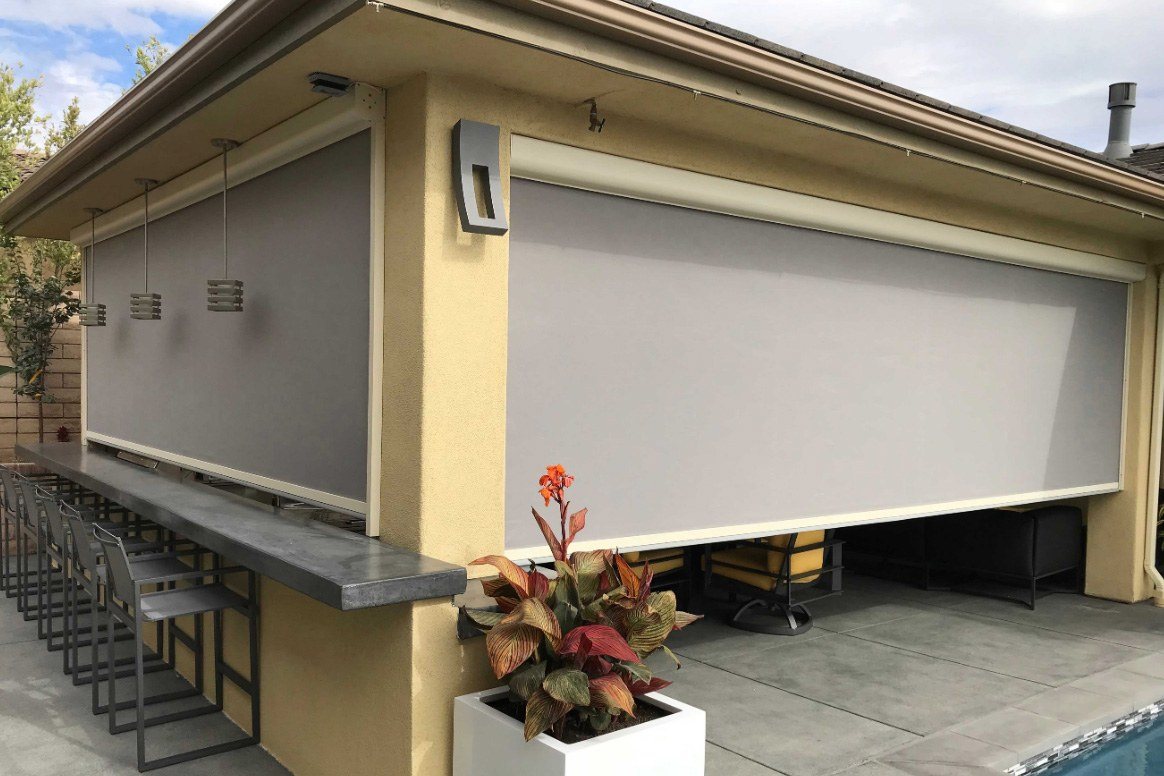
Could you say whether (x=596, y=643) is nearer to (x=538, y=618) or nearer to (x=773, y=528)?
(x=538, y=618)

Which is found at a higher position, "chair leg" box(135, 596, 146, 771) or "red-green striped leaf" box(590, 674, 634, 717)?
"red-green striped leaf" box(590, 674, 634, 717)

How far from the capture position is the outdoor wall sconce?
122 inches

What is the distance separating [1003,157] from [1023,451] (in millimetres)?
2258

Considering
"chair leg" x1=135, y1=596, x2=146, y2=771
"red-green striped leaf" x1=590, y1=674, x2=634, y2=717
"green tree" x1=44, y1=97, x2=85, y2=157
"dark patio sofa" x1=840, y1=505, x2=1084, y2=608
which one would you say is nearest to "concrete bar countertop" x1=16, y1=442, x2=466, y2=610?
"chair leg" x1=135, y1=596, x2=146, y2=771

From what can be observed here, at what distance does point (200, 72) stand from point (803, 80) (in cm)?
228

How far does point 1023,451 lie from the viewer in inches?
232

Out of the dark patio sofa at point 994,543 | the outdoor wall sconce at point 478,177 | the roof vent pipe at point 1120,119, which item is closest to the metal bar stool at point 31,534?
the outdoor wall sconce at point 478,177

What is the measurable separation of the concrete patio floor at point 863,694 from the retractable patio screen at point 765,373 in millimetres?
850

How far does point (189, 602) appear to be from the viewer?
3873mm

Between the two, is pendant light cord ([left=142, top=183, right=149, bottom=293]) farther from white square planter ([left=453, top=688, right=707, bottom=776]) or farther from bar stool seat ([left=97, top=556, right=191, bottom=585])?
white square planter ([left=453, top=688, right=707, bottom=776])

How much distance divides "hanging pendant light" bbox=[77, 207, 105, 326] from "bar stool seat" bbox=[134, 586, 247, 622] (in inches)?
122

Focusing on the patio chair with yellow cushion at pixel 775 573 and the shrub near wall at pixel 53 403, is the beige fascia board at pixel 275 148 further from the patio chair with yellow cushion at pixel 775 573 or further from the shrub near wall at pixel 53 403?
the patio chair with yellow cushion at pixel 775 573

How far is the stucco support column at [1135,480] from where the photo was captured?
6.62 meters

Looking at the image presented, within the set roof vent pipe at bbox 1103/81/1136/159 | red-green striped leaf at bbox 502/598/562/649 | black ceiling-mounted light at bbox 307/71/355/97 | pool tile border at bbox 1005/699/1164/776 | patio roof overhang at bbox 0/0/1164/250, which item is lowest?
pool tile border at bbox 1005/699/1164/776
